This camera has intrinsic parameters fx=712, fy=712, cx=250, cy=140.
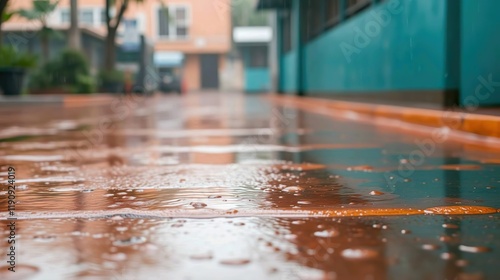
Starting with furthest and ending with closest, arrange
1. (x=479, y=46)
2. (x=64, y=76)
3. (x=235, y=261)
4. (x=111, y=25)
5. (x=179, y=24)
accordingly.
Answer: (x=179, y=24), (x=111, y=25), (x=64, y=76), (x=479, y=46), (x=235, y=261)

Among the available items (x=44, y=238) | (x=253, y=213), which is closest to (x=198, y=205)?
(x=253, y=213)

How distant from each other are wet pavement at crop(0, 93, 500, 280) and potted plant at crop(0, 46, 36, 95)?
1470cm

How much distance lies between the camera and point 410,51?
1038cm

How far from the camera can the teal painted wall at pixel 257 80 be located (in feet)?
156

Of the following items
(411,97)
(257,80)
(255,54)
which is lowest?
(411,97)

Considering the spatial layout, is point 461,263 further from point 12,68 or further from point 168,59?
point 168,59

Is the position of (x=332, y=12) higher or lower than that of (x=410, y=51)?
higher

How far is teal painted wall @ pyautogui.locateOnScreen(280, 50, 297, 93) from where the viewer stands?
25578 millimetres

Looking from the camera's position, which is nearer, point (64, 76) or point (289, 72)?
point (64, 76)

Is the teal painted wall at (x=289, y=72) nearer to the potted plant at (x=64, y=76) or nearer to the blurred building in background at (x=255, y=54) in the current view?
the potted plant at (x=64, y=76)

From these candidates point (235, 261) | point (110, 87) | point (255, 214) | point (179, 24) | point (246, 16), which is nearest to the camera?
point (235, 261)

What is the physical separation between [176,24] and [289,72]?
2715 centimetres

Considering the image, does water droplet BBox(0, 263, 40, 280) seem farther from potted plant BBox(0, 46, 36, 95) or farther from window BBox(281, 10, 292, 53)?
window BBox(281, 10, 292, 53)

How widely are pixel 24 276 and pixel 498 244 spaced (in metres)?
1.36
